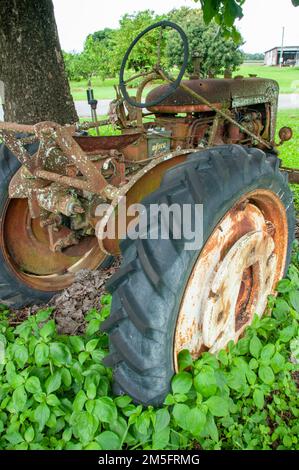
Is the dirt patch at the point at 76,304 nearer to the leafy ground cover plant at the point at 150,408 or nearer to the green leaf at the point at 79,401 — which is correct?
the leafy ground cover plant at the point at 150,408

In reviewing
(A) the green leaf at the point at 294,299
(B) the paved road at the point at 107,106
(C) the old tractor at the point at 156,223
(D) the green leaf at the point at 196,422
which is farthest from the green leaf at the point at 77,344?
(B) the paved road at the point at 107,106

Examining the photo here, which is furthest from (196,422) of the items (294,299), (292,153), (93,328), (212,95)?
(292,153)

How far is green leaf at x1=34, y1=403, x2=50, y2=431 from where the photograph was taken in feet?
5.61

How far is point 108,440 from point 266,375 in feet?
2.62

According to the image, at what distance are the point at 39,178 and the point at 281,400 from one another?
5.51 feet

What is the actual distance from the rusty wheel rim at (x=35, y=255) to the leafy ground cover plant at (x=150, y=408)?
2.08 feet

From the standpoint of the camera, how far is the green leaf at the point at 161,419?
1.67 metres

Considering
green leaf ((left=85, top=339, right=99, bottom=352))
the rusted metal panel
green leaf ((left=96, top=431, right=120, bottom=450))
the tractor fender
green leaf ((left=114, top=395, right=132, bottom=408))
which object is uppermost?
the rusted metal panel

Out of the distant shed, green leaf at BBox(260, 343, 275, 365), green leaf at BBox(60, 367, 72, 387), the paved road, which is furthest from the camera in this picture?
the distant shed

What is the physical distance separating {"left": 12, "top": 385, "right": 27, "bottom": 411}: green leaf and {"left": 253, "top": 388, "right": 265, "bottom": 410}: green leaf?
1.04m

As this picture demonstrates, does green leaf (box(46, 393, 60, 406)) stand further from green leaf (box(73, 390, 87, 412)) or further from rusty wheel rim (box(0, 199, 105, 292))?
rusty wheel rim (box(0, 199, 105, 292))

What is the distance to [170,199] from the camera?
1.57 meters

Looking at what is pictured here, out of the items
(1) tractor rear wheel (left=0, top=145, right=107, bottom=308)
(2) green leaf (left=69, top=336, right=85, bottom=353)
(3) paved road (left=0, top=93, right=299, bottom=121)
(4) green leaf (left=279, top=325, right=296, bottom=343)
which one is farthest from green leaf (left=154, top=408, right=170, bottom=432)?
(3) paved road (left=0, top=93, right=299, bottom=121)

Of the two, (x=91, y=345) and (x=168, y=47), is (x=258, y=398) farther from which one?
(x=168, y=47)
